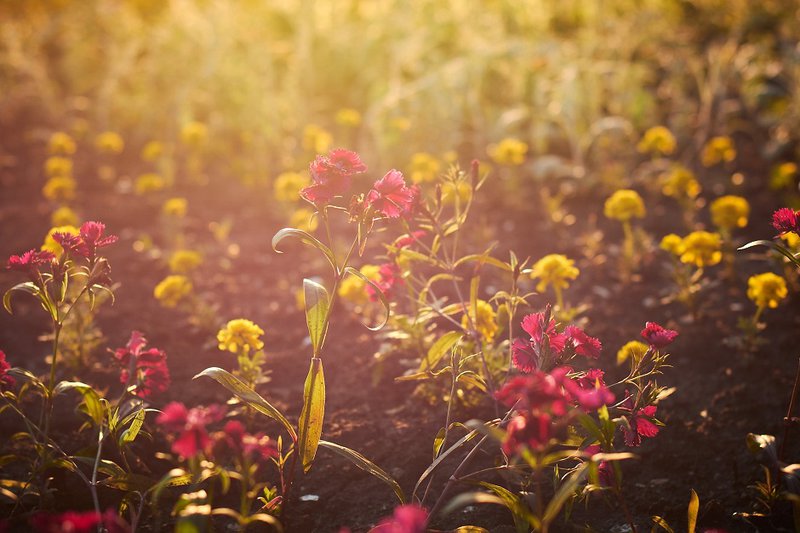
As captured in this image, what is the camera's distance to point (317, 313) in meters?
1.80

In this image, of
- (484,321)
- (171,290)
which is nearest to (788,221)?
(484,321)

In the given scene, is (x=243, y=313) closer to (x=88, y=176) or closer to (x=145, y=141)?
(x=88, y=176)

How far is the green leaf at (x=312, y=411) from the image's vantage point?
71.7 inches

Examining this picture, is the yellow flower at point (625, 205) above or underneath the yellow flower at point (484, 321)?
above

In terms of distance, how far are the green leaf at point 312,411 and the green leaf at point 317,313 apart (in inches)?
1.9

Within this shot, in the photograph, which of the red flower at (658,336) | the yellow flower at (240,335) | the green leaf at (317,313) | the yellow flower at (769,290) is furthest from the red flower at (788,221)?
the yellow flower at (240,335)

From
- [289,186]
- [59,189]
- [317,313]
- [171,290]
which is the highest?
[59,189]

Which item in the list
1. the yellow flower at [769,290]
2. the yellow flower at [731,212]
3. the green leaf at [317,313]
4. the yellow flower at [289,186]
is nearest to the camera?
the green leaf at [317,313]

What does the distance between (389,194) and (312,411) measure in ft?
2.02

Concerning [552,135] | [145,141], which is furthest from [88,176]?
[552,135]

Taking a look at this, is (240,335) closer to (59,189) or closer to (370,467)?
(370,467)

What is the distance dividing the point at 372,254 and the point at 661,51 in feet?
11.4

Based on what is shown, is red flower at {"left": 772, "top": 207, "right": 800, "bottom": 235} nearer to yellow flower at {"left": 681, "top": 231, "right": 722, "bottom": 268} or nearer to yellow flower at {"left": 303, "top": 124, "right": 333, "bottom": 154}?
yellow flower at {"left": 681, "top": 231, "right": 722, "bottom": 268}

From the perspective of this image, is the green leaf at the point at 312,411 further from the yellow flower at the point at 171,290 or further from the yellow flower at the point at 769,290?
the yellow flower at the point at 769,290
